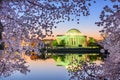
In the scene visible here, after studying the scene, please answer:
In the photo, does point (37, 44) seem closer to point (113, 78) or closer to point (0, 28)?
point (0, 28)

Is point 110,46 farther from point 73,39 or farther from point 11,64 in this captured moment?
point 73,39

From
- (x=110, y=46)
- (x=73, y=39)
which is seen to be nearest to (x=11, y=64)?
(x=110, y=46)

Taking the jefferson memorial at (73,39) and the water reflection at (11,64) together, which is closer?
the water reflection at (11,64)

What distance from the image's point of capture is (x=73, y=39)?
6609 inches

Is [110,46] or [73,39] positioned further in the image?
[73,39]

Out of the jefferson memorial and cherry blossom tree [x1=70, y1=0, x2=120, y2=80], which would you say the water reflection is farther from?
the jefferson memorial

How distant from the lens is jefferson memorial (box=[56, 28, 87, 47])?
16520cm

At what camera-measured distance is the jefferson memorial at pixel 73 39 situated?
Answer: 16520 cm

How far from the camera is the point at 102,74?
1177 centimetres

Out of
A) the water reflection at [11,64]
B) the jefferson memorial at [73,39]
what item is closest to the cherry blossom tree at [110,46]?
the water reflection at [11,64]

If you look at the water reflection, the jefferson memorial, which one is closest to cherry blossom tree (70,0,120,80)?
the water reflection

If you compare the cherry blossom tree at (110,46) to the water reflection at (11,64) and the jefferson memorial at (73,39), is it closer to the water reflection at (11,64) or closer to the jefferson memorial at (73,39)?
the water reflection at (11,64)

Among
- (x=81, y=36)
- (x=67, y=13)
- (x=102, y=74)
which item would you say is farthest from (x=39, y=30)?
(x=81, y=36)

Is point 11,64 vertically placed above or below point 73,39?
below
